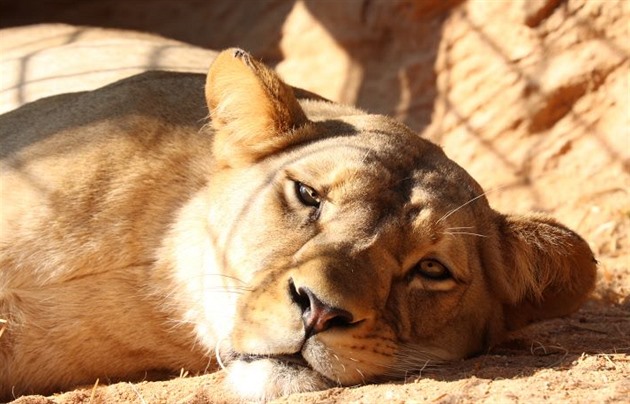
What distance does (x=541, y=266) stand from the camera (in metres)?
3.70

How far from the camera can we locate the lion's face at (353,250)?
114 inches

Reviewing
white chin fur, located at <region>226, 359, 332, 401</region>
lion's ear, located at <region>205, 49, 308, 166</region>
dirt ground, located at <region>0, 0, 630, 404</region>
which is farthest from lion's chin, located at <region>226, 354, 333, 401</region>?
dirt ground, located at <region>0, 0, 630, 404</region>

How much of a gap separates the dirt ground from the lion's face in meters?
0.30

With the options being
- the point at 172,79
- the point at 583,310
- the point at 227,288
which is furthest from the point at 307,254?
the point at 583,310

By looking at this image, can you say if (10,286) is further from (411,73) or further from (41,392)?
(411,73)

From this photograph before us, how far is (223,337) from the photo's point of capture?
11.1ft

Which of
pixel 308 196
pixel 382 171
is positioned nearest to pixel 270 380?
pixel 308 196

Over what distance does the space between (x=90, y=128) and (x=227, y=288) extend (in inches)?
34.8

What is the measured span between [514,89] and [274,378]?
10.6 feet

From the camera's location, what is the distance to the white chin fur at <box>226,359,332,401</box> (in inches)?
114

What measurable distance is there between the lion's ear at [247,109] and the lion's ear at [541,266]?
89 centimetres

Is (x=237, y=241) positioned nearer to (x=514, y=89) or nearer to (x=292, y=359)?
(x=292, y=359)

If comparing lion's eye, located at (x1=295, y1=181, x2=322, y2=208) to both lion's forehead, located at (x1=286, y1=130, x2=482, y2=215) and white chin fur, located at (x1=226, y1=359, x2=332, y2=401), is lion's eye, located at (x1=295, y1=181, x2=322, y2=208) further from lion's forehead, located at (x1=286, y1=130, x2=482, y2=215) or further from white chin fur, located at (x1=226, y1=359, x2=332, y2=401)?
white chin fur, located at (x1=226, y1=359, x2=332, y2=401)

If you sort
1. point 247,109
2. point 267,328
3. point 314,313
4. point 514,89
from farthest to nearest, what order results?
point 514,89 → point 247,109 → point 267,328 → point 314,313
